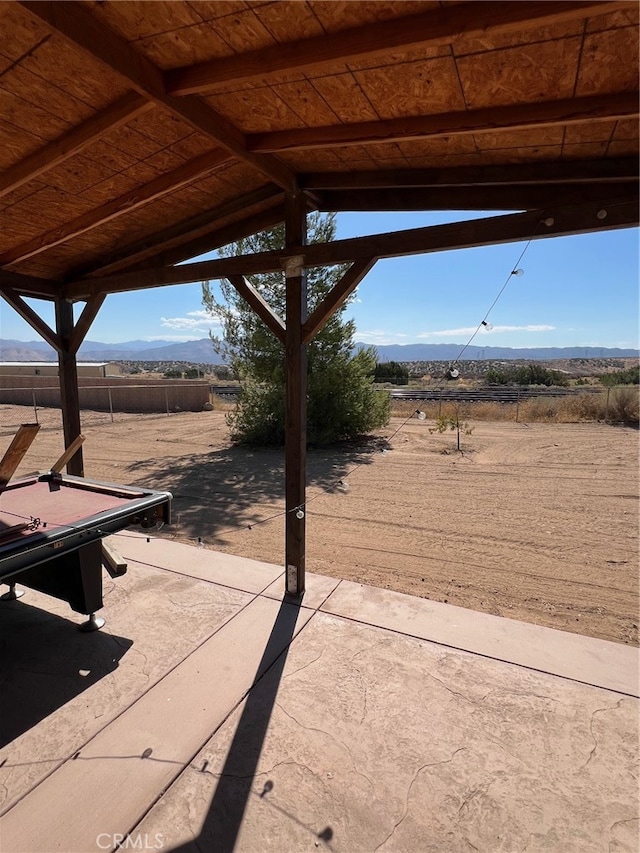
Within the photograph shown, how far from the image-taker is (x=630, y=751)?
2055 millimetres

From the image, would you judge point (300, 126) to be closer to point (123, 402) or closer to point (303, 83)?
point (303, 83)

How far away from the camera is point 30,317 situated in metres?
4.49

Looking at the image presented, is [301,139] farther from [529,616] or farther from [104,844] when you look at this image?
[529,616]

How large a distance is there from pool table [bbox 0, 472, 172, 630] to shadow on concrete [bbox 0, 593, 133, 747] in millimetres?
212

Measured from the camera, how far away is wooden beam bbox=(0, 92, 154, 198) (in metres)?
2.06

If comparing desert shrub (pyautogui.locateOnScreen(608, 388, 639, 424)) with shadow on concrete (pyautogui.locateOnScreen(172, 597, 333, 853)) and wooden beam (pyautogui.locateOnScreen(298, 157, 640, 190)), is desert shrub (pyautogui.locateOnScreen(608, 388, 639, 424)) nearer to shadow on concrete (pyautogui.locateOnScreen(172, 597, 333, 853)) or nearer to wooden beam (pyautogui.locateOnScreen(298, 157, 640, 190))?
wooden beam (pyautogui.locateOnScreen(298, 157, 640, 190))

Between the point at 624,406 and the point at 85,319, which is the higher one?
the point at 85,319

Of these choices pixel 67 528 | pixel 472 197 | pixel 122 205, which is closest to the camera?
pixel 67 528

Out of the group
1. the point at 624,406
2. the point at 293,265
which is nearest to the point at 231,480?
the point at 293,265

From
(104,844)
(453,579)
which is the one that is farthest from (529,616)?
(104,844)

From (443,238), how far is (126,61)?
1.84m

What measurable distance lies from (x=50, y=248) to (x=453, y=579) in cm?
Result: 490

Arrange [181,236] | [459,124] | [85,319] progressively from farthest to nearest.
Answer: [85,319] → [181,236] → [459,124]

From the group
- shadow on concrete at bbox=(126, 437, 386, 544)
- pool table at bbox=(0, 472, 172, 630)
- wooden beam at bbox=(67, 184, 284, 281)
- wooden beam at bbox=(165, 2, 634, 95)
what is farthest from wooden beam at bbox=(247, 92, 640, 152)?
shadow on concrete at bbox=(126, 437, 386, 544)
